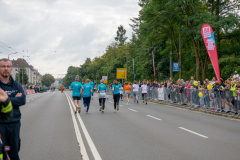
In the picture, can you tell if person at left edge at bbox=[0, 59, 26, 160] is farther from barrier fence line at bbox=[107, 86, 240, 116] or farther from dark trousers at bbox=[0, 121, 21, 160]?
barrier fence line at bbox=[107, 86, 240, 116]

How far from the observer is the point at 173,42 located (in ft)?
124

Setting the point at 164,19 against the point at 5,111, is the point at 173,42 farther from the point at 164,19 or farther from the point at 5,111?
the point at 5,111

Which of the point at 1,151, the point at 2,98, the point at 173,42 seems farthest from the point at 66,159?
the point at 173,42

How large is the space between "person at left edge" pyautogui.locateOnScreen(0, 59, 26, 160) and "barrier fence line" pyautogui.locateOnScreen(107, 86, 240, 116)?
11.5 metres

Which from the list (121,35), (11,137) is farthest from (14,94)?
(121,35)

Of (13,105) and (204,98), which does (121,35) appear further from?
(13,105)

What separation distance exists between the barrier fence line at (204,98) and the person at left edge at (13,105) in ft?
37.7

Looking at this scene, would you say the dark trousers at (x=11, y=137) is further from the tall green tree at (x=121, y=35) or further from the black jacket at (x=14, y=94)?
the tall green tree at (x=121, y=35)

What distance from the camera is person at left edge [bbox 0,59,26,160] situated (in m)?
3.78

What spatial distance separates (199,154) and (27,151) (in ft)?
11.8

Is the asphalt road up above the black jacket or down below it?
below

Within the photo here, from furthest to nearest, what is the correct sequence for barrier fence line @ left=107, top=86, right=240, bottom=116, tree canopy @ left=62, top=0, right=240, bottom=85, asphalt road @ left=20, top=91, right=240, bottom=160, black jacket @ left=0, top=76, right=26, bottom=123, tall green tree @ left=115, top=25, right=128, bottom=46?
tall green tree @ left=115, top=25, right=128, bottom=46
tree canopy @ left=62, top=0, right=240, bottom=85
barrier fence line @ left=107, top=86, right=240, bottom=116
asphalt road @ left=20, top=91, right=240, bottom=160
black jacket @ left=0, top=76, right=26, bottom=123

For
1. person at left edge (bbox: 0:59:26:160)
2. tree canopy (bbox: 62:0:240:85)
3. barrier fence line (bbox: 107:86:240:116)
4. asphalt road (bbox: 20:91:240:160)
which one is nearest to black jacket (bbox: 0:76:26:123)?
person at left edge (bbox: 0:59:26:160)

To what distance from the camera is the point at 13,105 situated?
3785 millimetres
